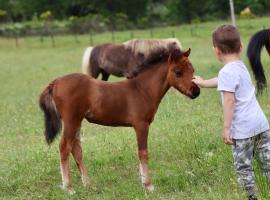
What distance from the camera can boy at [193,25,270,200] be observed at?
15.5 feet

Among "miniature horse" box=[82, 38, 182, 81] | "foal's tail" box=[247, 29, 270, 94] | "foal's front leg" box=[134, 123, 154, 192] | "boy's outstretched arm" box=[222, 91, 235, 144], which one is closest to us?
"boy's outstretched arm" box=[222, 91, 235, 144]

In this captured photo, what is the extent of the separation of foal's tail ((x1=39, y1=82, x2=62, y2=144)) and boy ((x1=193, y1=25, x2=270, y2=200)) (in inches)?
76.8

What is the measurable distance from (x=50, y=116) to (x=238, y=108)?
2.13 meters

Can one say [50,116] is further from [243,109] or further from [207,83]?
[243,109]

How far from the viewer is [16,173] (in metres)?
6.70

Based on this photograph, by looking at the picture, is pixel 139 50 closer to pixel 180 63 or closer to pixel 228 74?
pixel 180 63

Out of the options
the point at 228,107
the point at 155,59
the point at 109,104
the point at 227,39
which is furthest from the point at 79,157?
the point at 227,39

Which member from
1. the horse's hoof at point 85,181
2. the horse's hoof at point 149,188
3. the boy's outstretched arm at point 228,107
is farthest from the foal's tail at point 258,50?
the boy's outstretched arm at point 228,107

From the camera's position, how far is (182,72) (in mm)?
5684

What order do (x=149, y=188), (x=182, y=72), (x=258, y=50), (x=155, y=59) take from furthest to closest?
(x=258, y=50) → (x=155, y=59) → (x=149, y=188) → (x=182, y=72)

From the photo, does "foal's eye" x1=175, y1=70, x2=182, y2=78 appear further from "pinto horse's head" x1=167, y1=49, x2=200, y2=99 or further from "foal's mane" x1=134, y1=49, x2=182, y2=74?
"foal's mane" x1=134, y1=49, x2=182, y2=74

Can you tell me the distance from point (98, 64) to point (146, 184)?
8.83 m

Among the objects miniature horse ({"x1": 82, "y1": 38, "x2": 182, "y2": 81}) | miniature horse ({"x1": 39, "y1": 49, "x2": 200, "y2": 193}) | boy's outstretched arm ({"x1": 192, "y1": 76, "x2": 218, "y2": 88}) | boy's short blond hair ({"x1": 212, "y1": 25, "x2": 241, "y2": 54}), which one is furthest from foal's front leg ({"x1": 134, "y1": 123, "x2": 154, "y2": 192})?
miniature horse ({"x1": 82, "y1": 38, "x2": 182, "y2": 81})

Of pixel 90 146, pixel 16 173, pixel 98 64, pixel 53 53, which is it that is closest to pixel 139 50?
pixel 98 64
